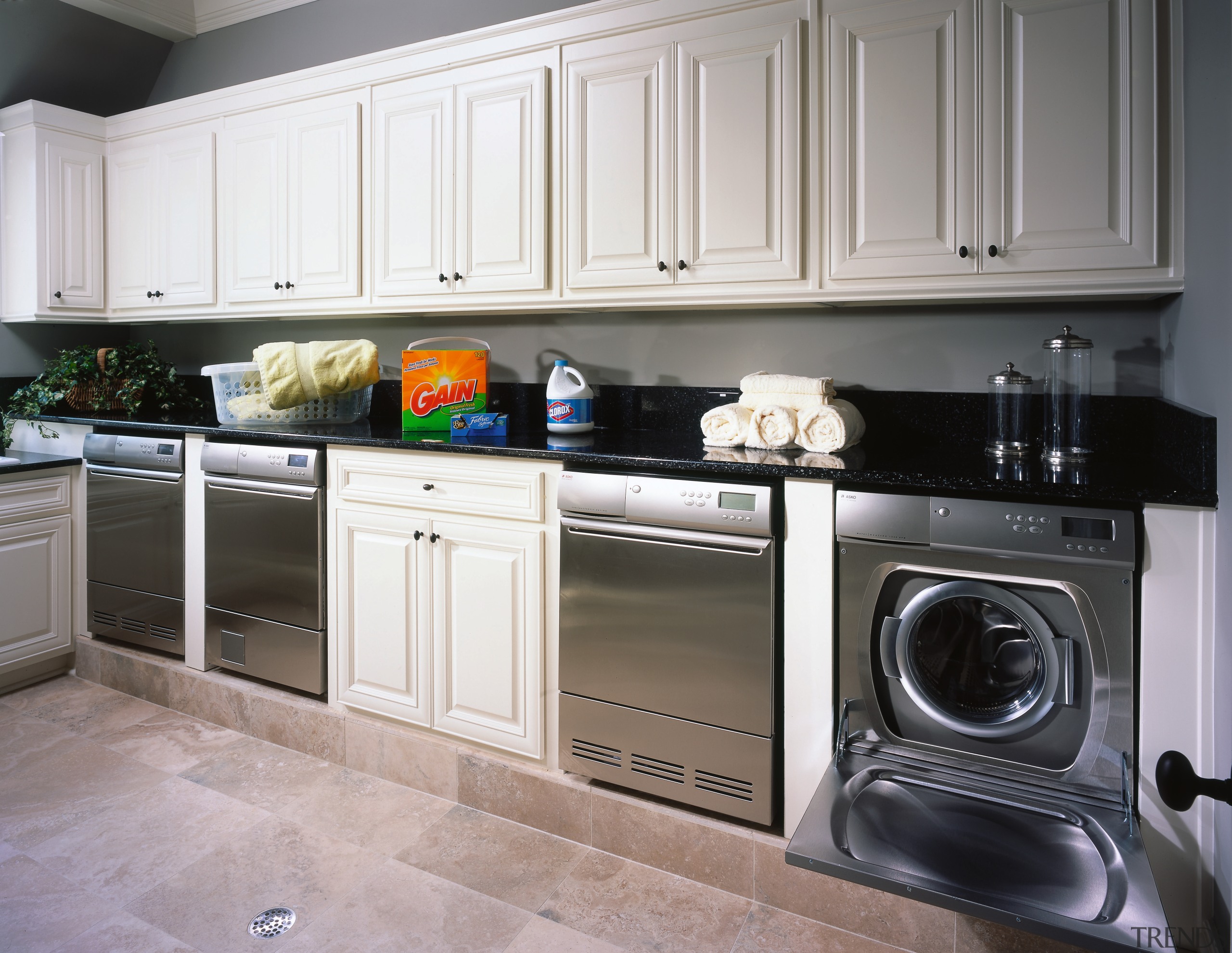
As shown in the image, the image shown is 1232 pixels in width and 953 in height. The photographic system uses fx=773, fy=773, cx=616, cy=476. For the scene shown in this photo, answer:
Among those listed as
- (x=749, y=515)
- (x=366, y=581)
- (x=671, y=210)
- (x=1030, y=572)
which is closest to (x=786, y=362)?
(x=671, y=210)

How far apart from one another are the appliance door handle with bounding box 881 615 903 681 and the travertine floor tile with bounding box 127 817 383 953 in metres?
1.32

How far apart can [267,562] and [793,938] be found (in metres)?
1.86

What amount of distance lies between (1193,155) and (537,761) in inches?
81.6

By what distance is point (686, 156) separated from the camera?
2.14 m

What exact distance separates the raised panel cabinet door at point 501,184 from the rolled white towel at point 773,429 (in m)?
0.84

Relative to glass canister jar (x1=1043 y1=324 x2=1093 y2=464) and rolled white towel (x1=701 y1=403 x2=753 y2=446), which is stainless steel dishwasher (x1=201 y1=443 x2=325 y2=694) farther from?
glass canister jar (x1=1043 y1=324 x2=1093 y2=464)

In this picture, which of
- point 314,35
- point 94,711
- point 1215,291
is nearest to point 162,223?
point 314,35

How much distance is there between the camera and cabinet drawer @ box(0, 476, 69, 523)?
2.76m

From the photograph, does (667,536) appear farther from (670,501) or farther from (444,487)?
(444,487)

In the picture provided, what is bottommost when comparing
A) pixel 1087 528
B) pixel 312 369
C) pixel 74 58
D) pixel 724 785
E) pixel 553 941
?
pixel 553 941

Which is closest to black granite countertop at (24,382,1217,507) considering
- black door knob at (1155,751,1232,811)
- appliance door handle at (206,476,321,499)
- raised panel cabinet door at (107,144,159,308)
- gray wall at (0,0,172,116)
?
appliance door handle at (206,476,321,499)

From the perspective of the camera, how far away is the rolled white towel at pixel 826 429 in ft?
6.19

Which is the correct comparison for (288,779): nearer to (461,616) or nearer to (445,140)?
(461,616)

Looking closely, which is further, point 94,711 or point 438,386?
point 94,711
